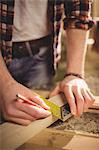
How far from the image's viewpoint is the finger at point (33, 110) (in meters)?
0.62

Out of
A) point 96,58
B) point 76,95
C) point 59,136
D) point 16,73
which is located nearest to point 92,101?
point 76,95

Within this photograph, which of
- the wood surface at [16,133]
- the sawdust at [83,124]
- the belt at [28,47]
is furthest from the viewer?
the belt at [28,47]

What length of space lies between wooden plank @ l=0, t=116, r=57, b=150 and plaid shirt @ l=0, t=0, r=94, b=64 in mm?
289

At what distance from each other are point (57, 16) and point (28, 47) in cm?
13

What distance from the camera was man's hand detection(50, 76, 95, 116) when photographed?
73 centimetres

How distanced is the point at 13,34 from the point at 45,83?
0.72 feet

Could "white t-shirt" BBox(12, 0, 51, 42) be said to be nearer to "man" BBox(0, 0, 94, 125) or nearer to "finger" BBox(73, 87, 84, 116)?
"man" BBox(0, 0, 94, 125)

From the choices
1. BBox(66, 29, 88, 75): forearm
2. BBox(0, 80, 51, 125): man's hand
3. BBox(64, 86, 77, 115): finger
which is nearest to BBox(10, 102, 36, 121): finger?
BBox(0, 80, 51, 125): man's hand

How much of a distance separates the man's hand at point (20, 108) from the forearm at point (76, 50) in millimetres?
241

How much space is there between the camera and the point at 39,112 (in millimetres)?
618

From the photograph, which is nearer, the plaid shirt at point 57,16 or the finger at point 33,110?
the finger at point 33,110

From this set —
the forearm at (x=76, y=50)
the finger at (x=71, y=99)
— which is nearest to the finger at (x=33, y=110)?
the finger at (x=71, y=99)

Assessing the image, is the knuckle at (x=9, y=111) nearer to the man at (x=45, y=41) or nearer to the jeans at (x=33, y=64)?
the man at (x=45, y=41)

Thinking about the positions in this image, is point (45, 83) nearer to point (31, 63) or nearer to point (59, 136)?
point (31, 63)
